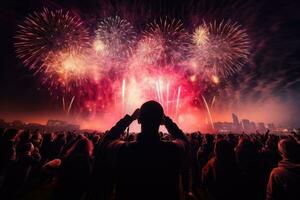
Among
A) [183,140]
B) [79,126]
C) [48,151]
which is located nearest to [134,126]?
[79,126]

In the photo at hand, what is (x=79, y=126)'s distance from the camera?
15525 centimetres

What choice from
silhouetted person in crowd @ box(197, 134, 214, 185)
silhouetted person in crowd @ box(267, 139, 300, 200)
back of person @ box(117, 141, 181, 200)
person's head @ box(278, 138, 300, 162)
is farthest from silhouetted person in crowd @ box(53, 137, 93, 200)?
silhouetted person in crowd @ box(197, 134, 214, 185)

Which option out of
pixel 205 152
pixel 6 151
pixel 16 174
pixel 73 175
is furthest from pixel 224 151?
pixel 6 151

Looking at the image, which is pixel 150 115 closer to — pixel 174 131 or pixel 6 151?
pixel 174 131

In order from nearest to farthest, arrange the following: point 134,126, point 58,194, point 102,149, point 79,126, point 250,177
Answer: point 102,149 → point 58,194 → point 250,177 → point 134,126 → point 79,126

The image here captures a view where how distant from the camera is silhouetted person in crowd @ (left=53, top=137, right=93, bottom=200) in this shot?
142 inches

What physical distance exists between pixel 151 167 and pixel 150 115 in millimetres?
628

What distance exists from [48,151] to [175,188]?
9.66 m

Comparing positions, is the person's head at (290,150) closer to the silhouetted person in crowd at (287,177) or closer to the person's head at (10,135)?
the silhouetted person in crowd at (287,177)

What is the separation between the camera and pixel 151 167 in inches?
74.0

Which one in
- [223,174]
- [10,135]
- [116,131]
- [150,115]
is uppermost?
[150,115]

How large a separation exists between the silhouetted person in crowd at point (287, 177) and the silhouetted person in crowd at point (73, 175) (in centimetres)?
409

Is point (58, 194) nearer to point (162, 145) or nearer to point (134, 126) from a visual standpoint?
point (162, 145)

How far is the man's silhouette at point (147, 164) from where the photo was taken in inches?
73.4
